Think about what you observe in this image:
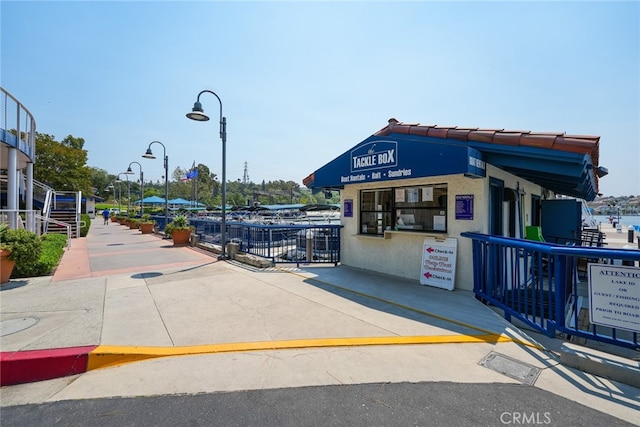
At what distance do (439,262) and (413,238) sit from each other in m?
0.92

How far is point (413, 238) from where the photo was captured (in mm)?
7371

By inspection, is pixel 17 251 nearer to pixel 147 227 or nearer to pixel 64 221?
pixel 64 221

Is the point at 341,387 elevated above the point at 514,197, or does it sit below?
below

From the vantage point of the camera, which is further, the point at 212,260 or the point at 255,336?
the point at 212,260

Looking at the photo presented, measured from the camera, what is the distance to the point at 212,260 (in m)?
9.92

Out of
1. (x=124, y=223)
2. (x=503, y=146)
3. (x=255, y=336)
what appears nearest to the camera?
(x=255, y=336)

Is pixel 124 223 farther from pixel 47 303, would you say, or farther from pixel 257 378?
pixel 257 378

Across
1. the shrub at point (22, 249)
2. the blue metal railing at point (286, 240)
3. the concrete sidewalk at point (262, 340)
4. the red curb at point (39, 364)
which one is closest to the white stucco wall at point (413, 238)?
the blue metal railing at point (286, 240)

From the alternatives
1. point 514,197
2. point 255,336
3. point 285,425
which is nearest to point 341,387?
point 285,425

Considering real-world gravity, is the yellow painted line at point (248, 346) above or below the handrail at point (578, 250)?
below

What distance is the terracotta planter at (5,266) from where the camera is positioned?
262 inches

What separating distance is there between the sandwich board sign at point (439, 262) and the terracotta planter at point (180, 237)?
11.1m

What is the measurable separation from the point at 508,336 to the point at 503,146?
11.6ft

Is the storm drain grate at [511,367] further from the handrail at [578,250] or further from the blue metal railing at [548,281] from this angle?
the handrail at [578,250]
